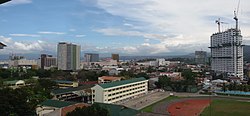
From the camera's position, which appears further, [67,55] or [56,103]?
[67,55]

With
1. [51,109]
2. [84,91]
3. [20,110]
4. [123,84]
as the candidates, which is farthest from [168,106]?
[20,110]

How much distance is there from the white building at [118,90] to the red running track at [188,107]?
345 centimetres

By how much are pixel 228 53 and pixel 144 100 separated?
2171 cm

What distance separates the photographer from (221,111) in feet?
44.0

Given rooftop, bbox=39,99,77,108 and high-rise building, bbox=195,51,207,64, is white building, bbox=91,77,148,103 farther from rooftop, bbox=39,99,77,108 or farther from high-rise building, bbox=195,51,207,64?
high-rise building, bbox=195,51,207,64

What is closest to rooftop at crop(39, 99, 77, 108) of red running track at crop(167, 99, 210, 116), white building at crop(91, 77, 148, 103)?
white building at crop(91, 77, 148, 103)

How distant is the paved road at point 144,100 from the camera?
1513 cm

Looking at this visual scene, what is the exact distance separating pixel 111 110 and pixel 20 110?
12.8ft

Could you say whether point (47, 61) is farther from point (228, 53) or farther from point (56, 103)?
point (56, 103)

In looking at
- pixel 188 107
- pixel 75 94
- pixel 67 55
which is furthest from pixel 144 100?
pixel 67 55

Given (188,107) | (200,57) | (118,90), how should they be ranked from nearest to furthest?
(188,107) < (118,90) < (200,57)

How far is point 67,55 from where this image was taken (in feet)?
153

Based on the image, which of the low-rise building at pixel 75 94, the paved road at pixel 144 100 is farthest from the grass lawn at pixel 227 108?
the low-rise building at pixel 75 94

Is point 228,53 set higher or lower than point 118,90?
higher
